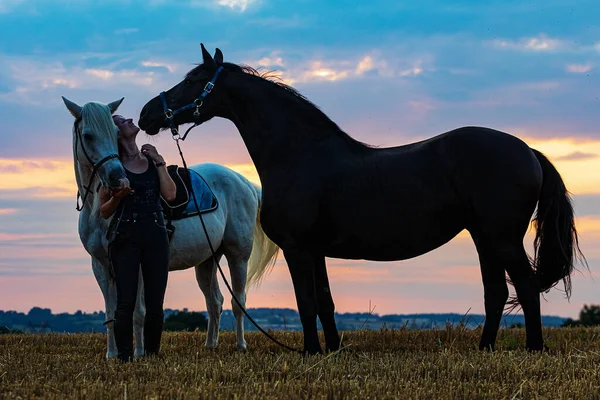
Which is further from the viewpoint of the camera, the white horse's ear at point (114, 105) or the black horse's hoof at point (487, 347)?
the black horse's hoof at point (487, 347)

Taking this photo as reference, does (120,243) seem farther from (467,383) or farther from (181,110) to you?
(467,383)

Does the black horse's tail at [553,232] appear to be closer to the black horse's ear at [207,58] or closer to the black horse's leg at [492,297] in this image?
the black horse's leg at [492,297]

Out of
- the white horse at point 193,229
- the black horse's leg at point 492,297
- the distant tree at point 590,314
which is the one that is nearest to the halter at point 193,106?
the white horse at point 193,229

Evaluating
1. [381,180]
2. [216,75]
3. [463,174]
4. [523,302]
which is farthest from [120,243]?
[523,302]

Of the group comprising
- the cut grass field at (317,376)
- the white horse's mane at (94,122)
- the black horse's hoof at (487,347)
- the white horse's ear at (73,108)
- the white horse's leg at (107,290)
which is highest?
the white horse's ear at (73,108)

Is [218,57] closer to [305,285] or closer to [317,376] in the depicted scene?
[305,285]

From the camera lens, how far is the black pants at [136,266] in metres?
7.02

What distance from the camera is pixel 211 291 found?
9.63 meters

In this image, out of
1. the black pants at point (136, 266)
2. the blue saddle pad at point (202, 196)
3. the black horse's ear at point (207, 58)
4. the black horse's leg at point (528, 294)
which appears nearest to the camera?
the black pants at point (136, 266)

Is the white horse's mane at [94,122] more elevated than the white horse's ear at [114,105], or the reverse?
the white horse's ear at [114,105]

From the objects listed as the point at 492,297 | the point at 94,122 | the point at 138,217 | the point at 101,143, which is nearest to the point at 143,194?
the point at 138,217

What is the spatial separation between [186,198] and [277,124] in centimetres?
179

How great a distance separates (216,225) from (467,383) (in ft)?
14.8

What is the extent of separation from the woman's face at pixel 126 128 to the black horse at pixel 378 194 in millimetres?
580
